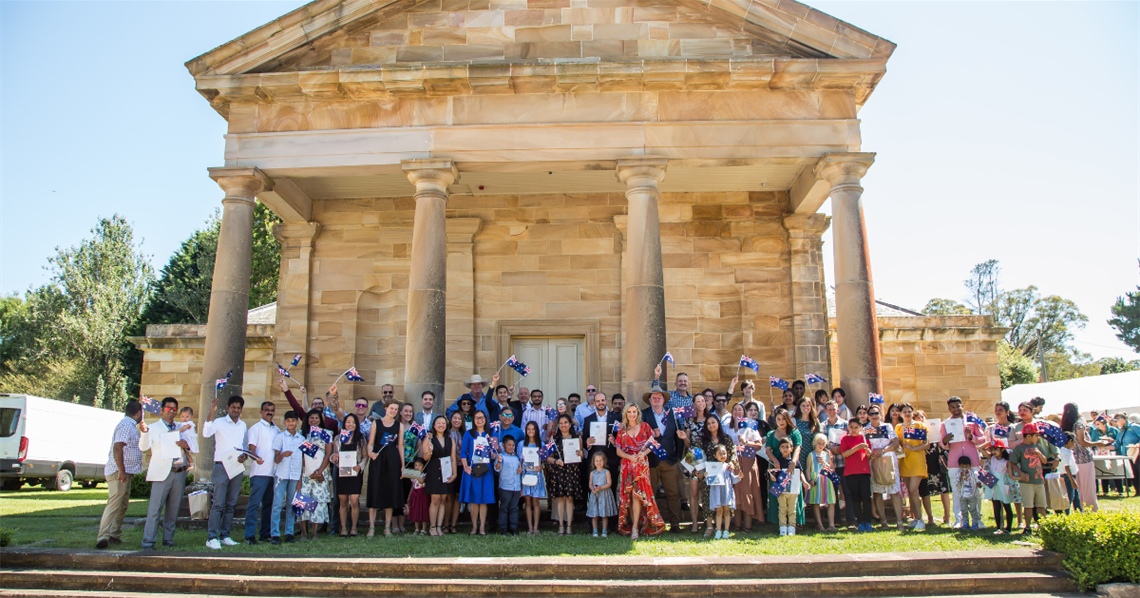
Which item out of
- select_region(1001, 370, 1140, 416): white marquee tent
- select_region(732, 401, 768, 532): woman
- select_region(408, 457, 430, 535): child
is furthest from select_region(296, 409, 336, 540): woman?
select_region(1001, 370, 1140, 416): white marquee tent

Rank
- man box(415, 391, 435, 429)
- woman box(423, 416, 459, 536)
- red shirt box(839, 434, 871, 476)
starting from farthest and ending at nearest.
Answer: man box(415, 391, 435, 429), woman box(423, 416, 459, 536), red shirt box(839, 434, 871, 476)

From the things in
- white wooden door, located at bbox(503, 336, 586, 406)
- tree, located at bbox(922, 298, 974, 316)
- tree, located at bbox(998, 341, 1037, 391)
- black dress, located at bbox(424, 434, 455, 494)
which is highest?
tree, located at bbox(922, 298, 974, 316)

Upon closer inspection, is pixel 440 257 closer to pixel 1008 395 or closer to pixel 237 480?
pixel 237 480

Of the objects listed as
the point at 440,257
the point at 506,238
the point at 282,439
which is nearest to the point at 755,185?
the point at 506,238

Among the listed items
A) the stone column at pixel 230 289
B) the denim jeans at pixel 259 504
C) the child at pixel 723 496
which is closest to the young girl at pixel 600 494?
the child at pixel 723 496

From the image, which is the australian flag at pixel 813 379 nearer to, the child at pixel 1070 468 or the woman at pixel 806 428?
the woman at pixel 806 428

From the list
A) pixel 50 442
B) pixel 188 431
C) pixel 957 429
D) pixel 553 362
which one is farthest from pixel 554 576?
pixel 50 442

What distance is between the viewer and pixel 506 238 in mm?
15570

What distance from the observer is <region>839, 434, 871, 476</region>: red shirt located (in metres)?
9.30

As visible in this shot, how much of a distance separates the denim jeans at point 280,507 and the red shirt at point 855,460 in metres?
7.32

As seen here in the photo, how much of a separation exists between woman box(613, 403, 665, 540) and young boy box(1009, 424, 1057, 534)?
4.49 meters

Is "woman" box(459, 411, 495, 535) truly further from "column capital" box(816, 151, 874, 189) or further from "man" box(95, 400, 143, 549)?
"column capital" box(816, 151, 874, 189)

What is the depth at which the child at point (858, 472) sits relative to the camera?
9.30m

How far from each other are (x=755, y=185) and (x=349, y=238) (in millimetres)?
9070
